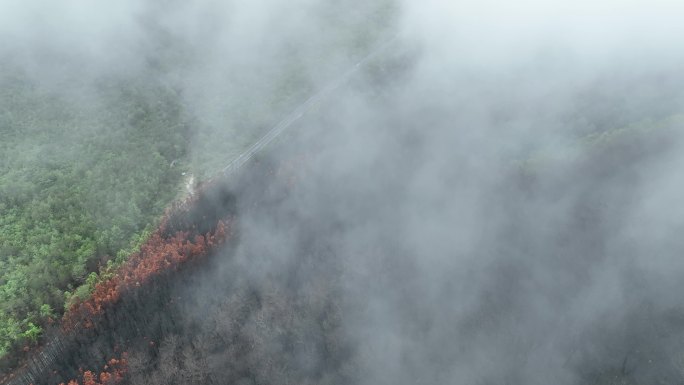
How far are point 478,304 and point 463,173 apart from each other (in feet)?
53.3

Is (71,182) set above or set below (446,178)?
above

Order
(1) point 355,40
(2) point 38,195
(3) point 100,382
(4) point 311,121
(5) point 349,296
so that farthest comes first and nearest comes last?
(1) point 355,40
(4) point 311,121
(2) point 38,195
(5) point 349,296
(3) point 100,382

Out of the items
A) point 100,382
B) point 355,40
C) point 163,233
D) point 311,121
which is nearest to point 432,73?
point 355,40

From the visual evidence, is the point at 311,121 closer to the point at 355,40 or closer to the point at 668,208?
the point at 355,40

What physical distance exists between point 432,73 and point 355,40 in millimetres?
13049

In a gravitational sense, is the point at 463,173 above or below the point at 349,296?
above

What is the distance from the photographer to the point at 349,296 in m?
52.1

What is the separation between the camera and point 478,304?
53.2 meters

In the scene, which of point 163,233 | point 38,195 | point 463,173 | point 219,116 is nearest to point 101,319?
point 163,233

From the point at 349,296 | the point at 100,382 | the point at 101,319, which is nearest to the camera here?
the point at 100,382

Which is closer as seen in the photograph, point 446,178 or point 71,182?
point 71,182

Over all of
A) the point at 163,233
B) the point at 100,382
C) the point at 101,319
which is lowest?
the point at 100,382

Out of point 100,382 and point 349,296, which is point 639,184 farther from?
point 100,382

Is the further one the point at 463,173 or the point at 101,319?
the point at 463,173
